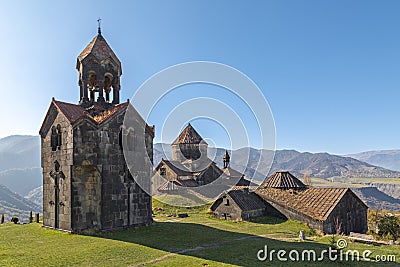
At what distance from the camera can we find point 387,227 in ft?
76.8

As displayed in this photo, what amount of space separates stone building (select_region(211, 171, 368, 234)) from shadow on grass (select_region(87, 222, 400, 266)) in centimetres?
583

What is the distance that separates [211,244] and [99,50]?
1744 cm

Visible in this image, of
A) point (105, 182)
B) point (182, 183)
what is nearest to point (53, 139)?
point (105, 182)

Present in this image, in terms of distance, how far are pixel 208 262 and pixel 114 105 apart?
1582cm

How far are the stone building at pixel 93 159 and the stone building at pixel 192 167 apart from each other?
2419 cm

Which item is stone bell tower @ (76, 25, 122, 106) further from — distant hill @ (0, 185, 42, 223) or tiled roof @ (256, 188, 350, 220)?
distant hill @ (0, 185, 42, 223)

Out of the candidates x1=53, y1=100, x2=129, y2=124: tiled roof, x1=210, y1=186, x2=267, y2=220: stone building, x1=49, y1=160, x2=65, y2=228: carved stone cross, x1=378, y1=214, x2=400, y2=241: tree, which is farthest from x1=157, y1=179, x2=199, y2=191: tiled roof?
x1=378, y1=214, x2=400, y2=241: tree

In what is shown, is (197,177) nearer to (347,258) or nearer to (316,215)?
(316,215)

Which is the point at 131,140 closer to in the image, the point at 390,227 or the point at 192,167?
the point at 390,227

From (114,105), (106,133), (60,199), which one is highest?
(114,105)

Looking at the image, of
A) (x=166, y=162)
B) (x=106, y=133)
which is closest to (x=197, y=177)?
(x=166, y=162)

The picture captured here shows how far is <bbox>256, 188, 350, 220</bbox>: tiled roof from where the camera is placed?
2462 cm

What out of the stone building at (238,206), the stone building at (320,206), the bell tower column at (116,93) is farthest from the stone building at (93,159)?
the stone building at (320,206)

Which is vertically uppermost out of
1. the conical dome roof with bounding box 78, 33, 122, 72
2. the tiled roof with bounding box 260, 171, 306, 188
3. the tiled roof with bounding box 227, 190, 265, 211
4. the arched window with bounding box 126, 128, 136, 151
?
the conical dome roof with bounding box 78, 33, 122, 72
